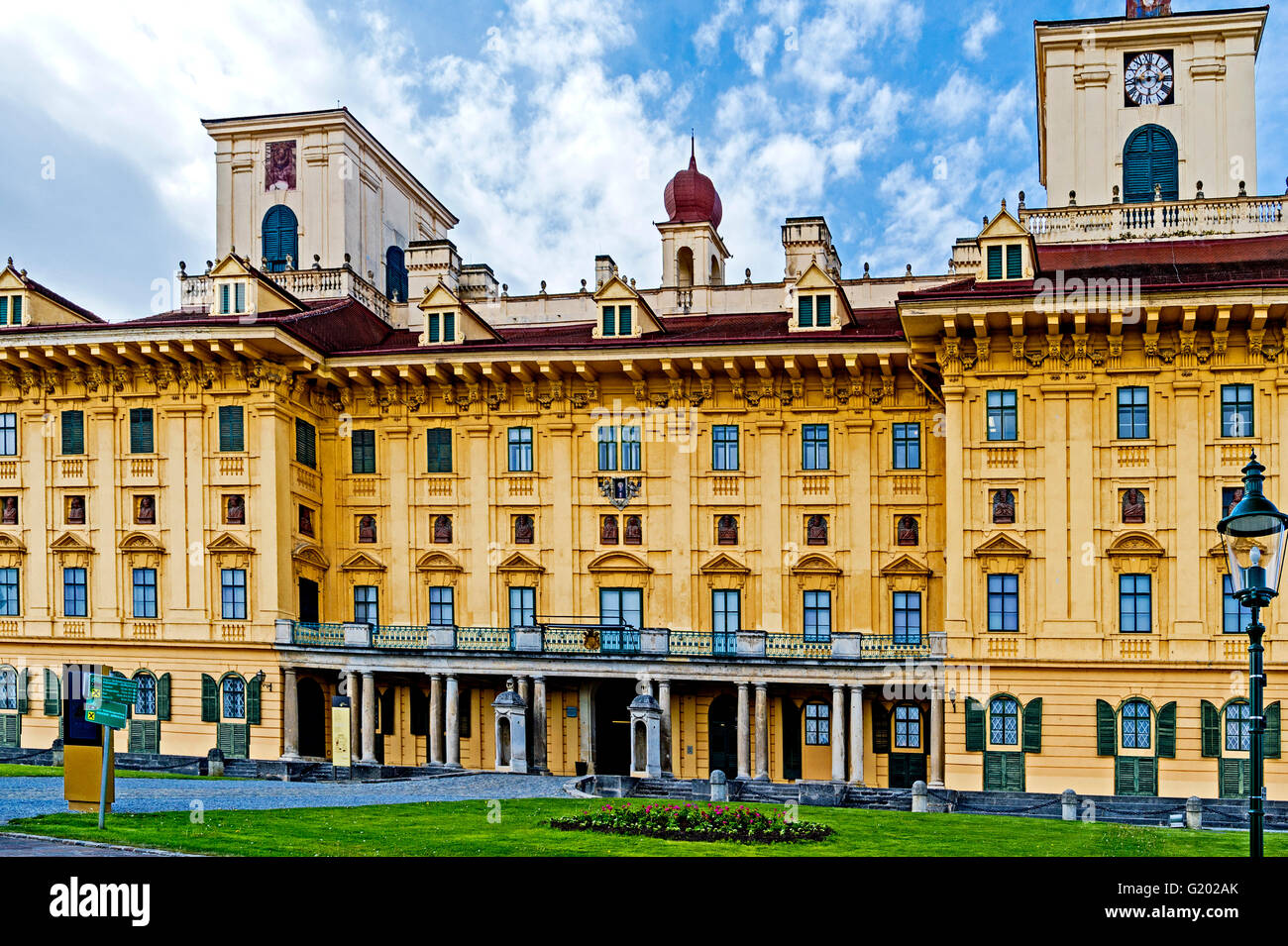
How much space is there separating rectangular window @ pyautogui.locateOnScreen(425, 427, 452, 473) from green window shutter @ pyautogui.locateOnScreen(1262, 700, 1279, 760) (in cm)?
2701

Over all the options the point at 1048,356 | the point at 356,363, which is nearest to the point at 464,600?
the point at 356,363

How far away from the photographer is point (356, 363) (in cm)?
5391

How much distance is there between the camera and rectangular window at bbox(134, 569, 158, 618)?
176 ft

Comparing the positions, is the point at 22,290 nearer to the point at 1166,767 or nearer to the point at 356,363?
the point at 356,363

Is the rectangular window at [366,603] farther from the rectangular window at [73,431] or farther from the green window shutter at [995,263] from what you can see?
the green window shutter at [995,263]

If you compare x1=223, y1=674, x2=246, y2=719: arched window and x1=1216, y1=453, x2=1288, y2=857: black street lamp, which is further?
x1=223, y1=674, x2=246, y2=719: arched window

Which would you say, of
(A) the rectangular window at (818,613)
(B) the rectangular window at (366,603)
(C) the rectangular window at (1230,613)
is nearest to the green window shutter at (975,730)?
(A) the rectangular window at (818,613)

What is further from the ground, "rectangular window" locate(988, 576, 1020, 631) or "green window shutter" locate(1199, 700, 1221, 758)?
"rectangular window" locate(988, 576, 1020, 631)

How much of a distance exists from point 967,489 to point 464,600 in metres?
17.6

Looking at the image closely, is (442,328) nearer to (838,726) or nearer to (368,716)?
(368,716)

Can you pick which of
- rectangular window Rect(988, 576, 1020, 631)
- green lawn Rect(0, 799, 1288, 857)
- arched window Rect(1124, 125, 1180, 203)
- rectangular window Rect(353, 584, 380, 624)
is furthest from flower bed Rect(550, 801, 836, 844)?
arched window Rect(1124, 125, 1180, 203)

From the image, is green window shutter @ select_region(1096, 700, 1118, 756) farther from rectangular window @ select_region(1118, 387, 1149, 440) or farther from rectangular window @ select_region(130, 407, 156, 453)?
rectangular window @ select_region(130, 407, 156, 453)

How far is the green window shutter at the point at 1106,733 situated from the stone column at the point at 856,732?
6.96 m

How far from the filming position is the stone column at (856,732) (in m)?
48.2
